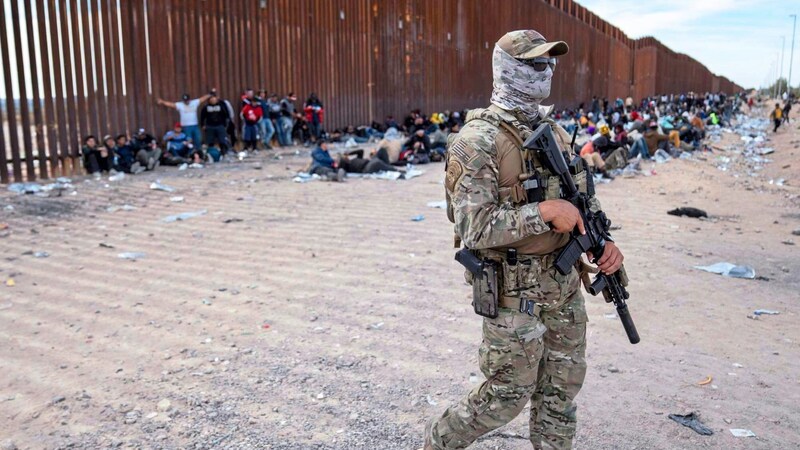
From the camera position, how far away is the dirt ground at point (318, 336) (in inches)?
113

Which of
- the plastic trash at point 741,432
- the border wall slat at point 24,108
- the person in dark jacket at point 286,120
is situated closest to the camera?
the plastic trash at point 741,432

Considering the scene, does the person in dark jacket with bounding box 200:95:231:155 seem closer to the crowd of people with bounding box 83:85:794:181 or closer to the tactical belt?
the crowd of people with bounding box 83:85:794:181

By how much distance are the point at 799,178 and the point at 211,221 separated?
11.2 metres

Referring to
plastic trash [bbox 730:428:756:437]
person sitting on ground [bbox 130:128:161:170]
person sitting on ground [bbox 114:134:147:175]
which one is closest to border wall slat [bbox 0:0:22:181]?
person sitting on ground [bbox 114:134:147:175]

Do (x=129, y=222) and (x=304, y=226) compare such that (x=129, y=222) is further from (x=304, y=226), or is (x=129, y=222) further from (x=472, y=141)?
(x=472, y=141)

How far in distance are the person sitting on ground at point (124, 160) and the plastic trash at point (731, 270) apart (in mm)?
7980

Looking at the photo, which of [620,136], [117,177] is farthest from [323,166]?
[620,136]

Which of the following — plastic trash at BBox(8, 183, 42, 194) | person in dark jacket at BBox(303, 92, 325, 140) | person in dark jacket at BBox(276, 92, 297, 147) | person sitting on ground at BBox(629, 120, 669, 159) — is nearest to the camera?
plastic trash at BBox(8, 183, 42, 194)

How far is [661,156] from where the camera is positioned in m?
13.9

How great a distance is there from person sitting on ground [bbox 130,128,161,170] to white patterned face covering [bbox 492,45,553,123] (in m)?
9.32

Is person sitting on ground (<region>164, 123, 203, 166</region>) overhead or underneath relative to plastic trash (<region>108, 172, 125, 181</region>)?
overhead

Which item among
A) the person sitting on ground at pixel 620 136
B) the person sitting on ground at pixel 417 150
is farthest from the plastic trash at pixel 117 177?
the person sitting on ground at pixel 620 136

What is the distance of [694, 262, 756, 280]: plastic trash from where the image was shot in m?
5.41

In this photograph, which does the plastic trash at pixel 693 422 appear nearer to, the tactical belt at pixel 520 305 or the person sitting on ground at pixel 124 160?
the tactical belt at pixel 520 305
